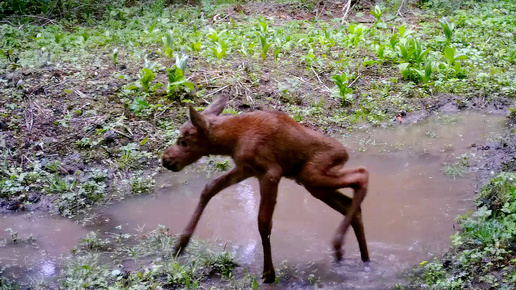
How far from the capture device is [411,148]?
8.50 metres

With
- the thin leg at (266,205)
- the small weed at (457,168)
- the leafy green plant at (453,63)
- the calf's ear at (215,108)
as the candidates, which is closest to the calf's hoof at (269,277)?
the thin leg at (266,205)

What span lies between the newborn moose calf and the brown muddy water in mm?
374

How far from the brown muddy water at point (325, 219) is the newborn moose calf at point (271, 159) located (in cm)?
37

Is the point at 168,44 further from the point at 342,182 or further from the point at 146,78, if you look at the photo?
the point at 342,182

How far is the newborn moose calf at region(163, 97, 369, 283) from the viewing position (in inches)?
206

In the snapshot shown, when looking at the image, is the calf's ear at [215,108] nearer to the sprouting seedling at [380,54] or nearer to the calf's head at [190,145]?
the calf's head at [190,145]

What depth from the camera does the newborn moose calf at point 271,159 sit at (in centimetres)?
523

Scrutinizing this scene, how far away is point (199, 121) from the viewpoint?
17.7ft

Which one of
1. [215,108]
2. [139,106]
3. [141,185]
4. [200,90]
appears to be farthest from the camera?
[200,90]

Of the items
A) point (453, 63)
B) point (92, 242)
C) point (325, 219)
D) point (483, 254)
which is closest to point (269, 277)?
point (325, 219)

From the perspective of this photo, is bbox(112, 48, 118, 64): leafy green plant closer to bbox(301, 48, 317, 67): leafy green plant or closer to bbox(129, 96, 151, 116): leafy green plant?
bbox(129, 96, 151, 116): leafy green plant

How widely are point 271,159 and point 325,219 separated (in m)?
1.65

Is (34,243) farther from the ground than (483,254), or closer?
closer

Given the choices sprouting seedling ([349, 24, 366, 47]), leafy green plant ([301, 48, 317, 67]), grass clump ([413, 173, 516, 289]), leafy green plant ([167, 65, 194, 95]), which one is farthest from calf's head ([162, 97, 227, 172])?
sprouting seedling ([349, 24, 366, 47])
